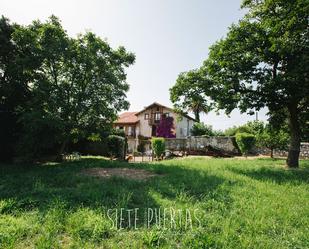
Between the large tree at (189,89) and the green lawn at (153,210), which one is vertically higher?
the large tree at (189,89)

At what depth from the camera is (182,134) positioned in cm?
5338

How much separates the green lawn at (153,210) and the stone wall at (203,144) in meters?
22.9

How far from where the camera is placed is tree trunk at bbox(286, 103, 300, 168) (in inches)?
687

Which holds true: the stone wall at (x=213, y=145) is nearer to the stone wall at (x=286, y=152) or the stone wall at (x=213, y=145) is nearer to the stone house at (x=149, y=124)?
the stone wall at (x=286, y=152)

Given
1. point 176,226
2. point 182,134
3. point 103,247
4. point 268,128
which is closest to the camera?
point 103,247

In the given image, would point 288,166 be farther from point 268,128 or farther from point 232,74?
point 232,74

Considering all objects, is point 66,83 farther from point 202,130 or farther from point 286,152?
point 202,130

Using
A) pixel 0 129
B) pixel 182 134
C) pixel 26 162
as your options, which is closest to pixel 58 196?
pixel 26 162

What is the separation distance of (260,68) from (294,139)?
5140 mm

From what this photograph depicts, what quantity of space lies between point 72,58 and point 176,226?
13.3 metres

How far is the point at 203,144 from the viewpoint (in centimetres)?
3612

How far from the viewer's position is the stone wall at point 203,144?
3384 centimetres

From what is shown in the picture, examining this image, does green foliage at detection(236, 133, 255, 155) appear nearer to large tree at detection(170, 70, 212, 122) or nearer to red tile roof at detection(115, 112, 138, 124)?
large tree at detection(170, 70, 212, 122)

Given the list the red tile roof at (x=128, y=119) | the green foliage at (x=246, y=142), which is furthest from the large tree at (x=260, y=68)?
the red tile roof at (x=128, y=119)
